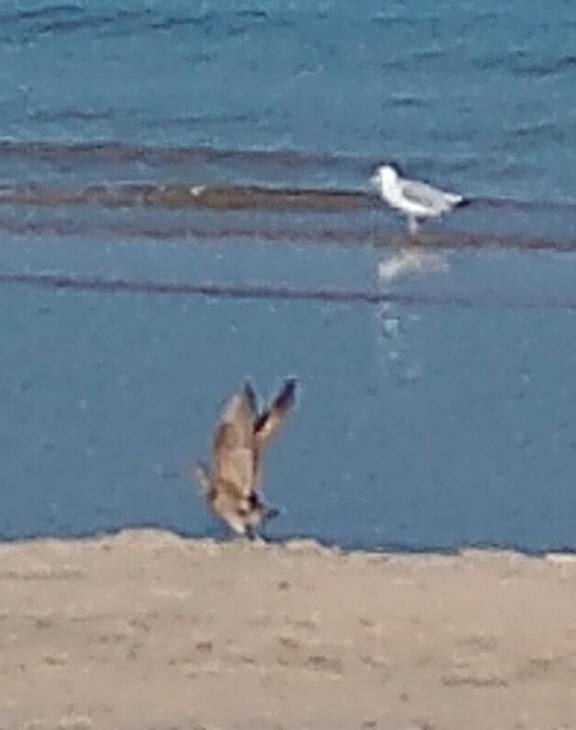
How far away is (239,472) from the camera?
6.77 metres

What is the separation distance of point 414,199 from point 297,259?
803 mm

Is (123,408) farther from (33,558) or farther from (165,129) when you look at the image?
(165,129)

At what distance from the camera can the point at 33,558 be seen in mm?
6219

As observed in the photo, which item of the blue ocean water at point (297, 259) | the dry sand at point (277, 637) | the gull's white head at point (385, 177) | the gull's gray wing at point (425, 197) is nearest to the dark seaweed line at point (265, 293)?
the blue ocean water at point (297, 259)

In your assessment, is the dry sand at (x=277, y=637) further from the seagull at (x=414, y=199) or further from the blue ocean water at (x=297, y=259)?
the seagull at (x=414, y=199)

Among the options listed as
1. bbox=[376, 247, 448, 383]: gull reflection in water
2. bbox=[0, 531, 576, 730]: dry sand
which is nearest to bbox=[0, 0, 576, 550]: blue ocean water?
bbox=[376, 247, 448, 383]: gull reflection in water

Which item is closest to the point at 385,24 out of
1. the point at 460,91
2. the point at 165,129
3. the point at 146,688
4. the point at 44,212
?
the point at 460,91

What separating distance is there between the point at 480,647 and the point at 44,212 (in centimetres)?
559

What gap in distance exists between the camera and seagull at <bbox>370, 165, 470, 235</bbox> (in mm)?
10500

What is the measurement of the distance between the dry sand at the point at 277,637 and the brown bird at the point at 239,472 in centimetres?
19

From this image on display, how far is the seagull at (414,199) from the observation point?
10.5 metres

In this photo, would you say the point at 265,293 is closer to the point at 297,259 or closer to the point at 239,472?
the point at 297,259

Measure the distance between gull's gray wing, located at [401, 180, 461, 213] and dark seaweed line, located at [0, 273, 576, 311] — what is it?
4.63 feet

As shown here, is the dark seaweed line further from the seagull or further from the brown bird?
the brown bird
